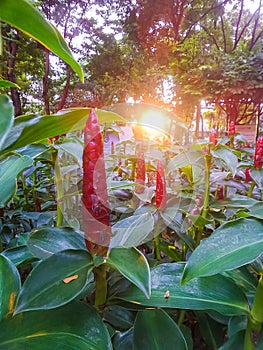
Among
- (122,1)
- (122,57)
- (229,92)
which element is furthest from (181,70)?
(122,1)

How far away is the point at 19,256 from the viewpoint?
402mm

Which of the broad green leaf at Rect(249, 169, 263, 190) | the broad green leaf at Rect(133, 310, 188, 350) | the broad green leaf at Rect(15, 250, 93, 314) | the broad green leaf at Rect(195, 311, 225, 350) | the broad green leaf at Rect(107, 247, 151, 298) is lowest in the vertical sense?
the broad green leaf at Rect(195, 311, 225, 350)

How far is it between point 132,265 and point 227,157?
0.41 m

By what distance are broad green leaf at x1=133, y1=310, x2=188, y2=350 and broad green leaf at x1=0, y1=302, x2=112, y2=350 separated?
71mm

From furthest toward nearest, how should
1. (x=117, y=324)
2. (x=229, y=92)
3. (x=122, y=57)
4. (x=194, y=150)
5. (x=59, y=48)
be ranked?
1. (x=122, y=57)
2. (x=229, y=92)
3. (x=194, y=150)
4. (x=117, y=324)
5. (x=59, y=48)

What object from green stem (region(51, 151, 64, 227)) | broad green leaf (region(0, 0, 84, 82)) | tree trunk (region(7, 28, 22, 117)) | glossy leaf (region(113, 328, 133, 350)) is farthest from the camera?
tree trunk (region(7, 28, 22, 117))

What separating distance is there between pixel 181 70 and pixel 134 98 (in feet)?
3.86

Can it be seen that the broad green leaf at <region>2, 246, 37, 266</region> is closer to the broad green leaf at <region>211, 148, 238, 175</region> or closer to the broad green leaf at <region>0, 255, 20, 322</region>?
the broad green leaf at <region>0, 255, 20, 322</region>

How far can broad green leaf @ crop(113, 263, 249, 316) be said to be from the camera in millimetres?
303

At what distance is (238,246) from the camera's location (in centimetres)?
29

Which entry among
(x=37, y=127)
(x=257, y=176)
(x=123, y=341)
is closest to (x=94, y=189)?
(x=37, y=127)

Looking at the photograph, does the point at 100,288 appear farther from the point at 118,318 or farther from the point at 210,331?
the point at 210,331

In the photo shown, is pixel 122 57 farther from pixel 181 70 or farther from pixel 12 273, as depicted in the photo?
pixel 12 273

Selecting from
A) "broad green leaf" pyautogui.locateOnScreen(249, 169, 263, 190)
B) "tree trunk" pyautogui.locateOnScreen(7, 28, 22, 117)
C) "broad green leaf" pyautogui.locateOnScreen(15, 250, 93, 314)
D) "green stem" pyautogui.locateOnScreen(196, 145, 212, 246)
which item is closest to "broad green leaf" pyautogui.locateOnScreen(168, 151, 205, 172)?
"green stem" pyautogui.locateOnScreen(196, 145, 212, 246)
